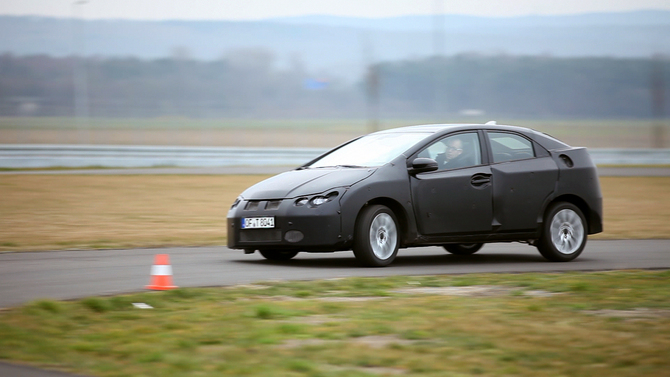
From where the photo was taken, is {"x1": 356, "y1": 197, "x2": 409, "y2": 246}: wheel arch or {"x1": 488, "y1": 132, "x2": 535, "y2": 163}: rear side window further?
{"x1": 488, "y1": 132, "x2": 535, "y2": 163}: rear side window

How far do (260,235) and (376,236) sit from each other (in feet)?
3.88

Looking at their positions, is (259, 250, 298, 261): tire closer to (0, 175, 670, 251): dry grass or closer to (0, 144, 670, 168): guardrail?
(0, 175, 670, 251): dry grass

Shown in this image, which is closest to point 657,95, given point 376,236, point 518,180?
point 518,180

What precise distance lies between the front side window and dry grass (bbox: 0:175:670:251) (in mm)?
3733

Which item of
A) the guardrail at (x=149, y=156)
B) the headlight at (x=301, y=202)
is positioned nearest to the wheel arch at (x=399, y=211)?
the headlight at (x=301, y=202)

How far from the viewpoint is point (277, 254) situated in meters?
10.7

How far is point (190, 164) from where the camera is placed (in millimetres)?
33781

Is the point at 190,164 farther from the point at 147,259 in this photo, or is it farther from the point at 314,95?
the point at 314,95

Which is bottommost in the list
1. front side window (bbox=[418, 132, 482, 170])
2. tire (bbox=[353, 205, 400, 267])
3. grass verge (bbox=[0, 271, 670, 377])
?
grass verge (bbox=[0, 271, 670, 377])

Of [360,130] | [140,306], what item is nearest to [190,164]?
[140,306]

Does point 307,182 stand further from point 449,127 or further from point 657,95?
point 657,95

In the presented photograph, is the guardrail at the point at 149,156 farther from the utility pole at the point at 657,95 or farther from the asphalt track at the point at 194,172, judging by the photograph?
the utility pole at the point at 657,95

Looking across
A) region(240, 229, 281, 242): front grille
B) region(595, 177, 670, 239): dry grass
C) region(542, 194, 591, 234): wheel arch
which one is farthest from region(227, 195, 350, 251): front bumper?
region(595, 177, 670, 239): dry grass

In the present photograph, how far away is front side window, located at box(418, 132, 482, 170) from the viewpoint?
34.0 ft
